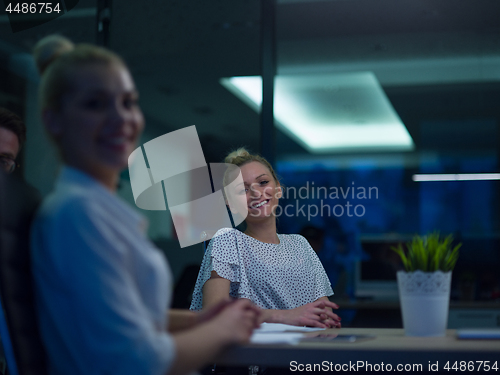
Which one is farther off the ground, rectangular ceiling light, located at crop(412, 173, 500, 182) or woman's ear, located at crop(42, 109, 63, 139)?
rectangular ceiling light, located at crop(412, 173, 500, 182)

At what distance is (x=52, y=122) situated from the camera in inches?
39.6

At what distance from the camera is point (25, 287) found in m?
0.99

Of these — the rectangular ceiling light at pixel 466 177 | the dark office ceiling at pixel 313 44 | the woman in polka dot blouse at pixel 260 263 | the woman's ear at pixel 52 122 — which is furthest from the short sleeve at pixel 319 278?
the rectangular ceiling light at pixel 466 177

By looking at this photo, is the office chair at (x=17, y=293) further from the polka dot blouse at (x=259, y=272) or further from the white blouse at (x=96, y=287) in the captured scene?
the polka dot blouse at (x=259, y=272)

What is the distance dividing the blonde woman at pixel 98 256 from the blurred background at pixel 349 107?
8.72 feet

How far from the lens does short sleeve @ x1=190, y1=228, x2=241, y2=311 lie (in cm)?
221

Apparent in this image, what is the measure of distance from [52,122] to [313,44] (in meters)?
4.75

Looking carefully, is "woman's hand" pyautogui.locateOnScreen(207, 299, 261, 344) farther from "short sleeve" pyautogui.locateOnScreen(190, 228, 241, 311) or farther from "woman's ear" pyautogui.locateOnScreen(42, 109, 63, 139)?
"short sleeve" pyautogui.locateOnScreen(190, 228, 241, 311)

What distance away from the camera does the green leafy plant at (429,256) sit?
1.33 metres

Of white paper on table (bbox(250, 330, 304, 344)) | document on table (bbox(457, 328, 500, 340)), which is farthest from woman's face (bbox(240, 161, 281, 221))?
document on table (bbox(457, 328, 500, 340))

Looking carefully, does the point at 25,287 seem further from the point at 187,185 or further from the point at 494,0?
the point at 494,0

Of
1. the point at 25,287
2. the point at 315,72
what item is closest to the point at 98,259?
the point at 25,287

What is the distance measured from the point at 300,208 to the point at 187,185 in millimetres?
992

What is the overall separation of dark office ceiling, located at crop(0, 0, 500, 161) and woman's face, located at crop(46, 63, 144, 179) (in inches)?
98.8
